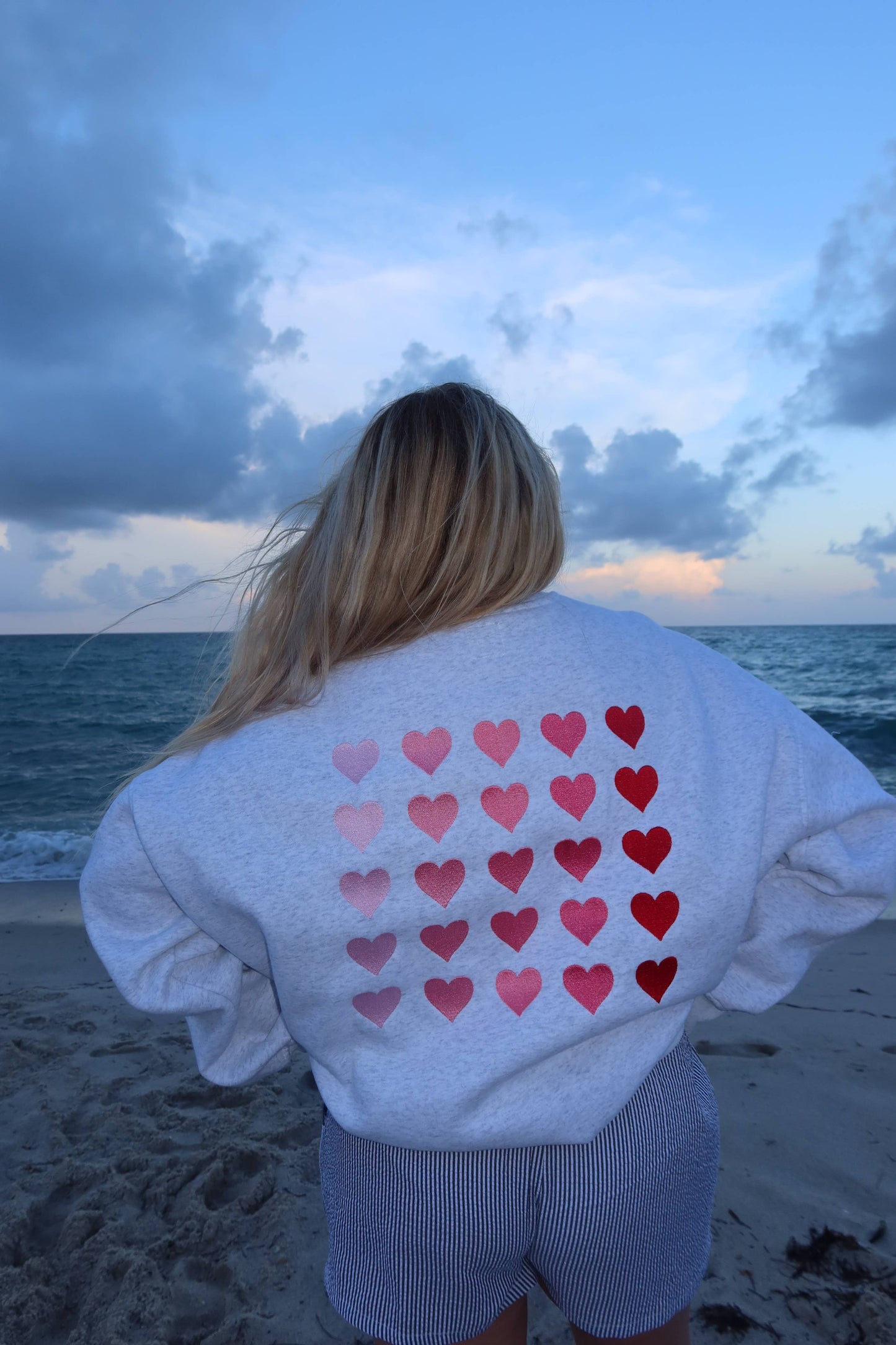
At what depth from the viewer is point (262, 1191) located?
2.54 metres

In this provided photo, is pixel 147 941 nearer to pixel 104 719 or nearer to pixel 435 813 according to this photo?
pixel 435 813

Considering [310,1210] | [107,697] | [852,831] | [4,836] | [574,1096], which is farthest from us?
[107,697]

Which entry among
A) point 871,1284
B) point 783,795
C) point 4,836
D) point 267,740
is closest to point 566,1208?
point 783,795

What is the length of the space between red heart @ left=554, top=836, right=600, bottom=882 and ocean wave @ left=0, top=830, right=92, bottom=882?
6.69 m

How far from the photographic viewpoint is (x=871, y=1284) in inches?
83.1

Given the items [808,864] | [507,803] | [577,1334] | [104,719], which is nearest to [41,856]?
[577,1334]

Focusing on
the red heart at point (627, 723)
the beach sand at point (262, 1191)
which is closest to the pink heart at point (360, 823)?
the red heart at point (627, 723)

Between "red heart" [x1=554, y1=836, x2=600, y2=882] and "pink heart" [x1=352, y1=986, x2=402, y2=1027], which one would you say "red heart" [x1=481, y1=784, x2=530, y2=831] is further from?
"pink heart" [x1=352, y1=986, x2=402, y2=1027]

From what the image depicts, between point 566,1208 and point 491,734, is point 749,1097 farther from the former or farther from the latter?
point 491,734

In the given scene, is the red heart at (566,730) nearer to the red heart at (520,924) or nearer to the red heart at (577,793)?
the red heart at (577,793)

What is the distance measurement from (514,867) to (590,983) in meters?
0.20

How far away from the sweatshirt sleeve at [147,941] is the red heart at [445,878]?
1.46ft

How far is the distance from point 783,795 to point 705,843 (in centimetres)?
17

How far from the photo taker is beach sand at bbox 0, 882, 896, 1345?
209cm
